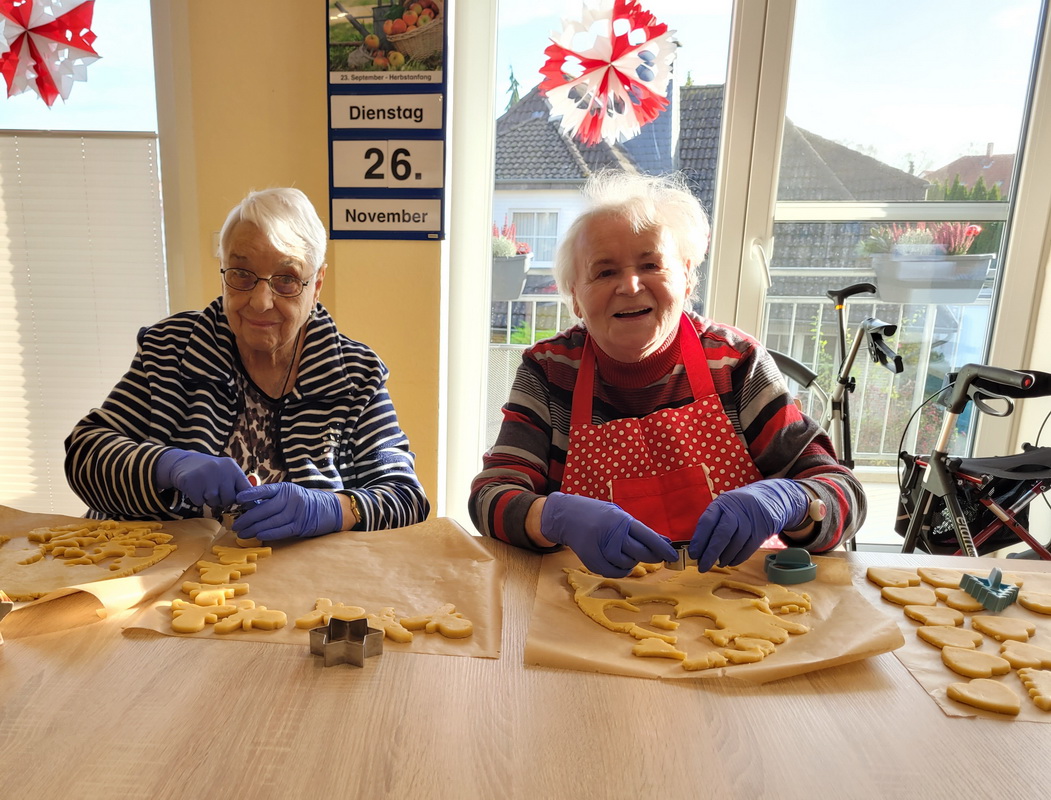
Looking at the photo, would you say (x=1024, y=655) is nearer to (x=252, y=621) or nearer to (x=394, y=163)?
(x=252, y=621)

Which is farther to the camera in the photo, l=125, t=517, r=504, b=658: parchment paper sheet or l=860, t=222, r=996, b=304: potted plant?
l=860, t=222, r=996, b=304: potted plant

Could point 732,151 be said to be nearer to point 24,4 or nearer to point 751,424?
point 751,424

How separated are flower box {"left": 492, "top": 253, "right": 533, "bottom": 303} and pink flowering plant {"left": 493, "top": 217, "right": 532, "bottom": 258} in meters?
0.02

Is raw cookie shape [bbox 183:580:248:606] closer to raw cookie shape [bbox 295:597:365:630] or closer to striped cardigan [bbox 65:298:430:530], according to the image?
raw cookie shape [bbox 295:597:365:630]

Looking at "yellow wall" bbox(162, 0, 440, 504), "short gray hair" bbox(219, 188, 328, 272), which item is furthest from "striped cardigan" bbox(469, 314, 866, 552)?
"yellow wall" bbox(162, 0, 440, 504)

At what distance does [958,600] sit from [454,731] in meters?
0.81

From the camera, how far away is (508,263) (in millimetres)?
2758

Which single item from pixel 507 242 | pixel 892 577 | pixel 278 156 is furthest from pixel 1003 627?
pixel 278 156

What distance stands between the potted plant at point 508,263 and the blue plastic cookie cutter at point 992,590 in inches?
78.0

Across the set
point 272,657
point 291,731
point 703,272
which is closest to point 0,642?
point 272,657

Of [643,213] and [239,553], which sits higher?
[643,213]

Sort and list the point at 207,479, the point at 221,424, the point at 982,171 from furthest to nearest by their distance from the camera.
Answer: the point at 982,171
the point at 221,424
the point at 207,479

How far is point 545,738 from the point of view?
739mm

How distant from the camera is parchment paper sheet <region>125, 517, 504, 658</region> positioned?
3.08 feet
